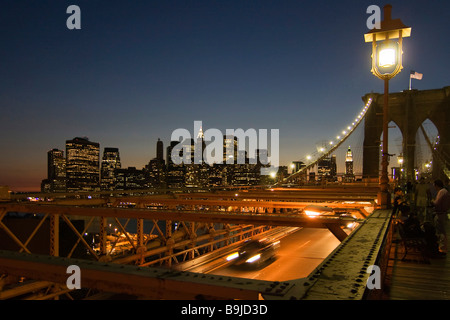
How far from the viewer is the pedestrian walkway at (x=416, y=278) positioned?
4.57 meters

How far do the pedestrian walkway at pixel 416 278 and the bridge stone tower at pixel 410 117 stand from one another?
56470 millimetres

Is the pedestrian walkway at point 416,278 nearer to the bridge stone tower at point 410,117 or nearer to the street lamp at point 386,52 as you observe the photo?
the street lamp at point 386,52

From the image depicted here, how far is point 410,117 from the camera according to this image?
60531mm

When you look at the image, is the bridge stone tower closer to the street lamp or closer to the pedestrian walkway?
the street lamp

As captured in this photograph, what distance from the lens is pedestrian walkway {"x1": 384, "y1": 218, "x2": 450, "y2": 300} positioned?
180 inches

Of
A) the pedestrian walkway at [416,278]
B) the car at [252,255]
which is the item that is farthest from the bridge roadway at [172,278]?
→ the car at [252,255]

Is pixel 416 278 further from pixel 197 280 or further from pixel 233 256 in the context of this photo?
pixel 233 256

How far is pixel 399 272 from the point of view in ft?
19.0

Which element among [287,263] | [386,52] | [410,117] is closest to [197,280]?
[386,52]

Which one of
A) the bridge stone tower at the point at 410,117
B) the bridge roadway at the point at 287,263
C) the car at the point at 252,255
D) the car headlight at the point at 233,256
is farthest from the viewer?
the bridge stone tower at the point at 410,117

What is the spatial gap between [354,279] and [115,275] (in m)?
1.72

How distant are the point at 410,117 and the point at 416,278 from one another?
63.5 meters

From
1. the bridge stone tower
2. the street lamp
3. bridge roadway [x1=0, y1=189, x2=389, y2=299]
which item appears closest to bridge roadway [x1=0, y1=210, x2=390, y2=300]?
bridge roadway [x1=0, y1=189, x2=389, y2=299]
